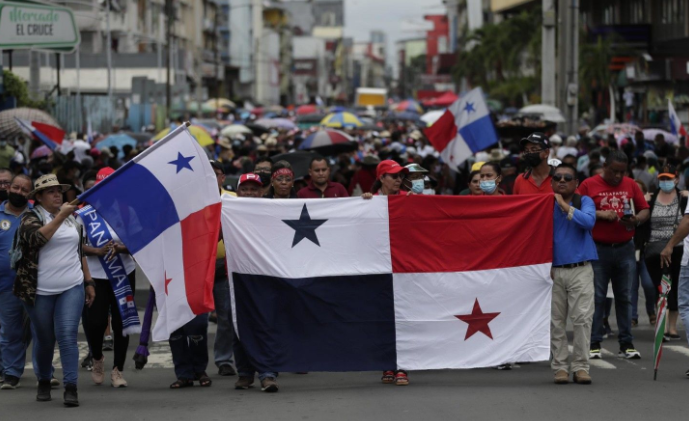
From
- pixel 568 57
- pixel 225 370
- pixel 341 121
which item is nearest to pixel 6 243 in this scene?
pixel 225 370

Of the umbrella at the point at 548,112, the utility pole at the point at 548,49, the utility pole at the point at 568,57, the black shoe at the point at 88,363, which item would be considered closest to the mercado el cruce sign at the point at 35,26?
the black shoe at the point at 88,363

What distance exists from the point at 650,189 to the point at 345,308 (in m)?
7.85

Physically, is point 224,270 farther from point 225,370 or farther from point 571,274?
point 571,274

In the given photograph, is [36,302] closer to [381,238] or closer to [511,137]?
[381,238]

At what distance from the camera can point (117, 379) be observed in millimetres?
9750

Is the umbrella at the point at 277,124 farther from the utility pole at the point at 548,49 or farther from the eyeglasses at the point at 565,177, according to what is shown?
the eyeglasses at the point at 565,177

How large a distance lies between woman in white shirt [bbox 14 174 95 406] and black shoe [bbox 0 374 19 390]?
2.90 ft

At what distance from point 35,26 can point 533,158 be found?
8.78m

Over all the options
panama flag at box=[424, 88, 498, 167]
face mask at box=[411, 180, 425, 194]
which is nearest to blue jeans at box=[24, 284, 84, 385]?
face mask at box=[411, 180, 425, 194]

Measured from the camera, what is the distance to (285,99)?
161625mm

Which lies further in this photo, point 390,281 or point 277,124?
point 277,124

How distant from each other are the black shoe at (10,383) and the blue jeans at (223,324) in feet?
5.50

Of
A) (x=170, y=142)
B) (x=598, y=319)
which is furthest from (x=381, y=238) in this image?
(x=598, y=319)

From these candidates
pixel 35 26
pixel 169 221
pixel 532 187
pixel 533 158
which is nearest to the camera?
pixel 169 221
